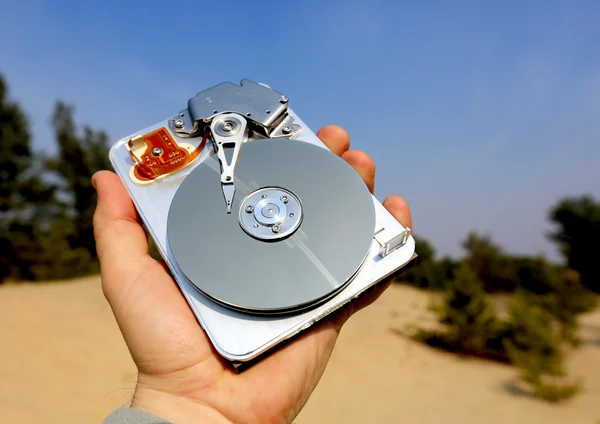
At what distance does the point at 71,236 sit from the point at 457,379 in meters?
6.67

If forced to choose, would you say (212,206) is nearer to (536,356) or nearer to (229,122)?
(229,122)

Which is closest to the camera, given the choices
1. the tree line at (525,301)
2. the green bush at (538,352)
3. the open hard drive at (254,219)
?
the open hard drive at (254,219)

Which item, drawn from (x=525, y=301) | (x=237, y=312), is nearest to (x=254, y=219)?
(x=237, y=312)

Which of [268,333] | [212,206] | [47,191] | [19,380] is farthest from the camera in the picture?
[47,191]

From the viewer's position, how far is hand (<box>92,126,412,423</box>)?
1.32 metres

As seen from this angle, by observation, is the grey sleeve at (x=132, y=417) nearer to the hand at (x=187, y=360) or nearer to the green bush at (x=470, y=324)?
the hand at (x=187, y=360)

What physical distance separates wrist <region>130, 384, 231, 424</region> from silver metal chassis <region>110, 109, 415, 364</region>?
0.59 feet

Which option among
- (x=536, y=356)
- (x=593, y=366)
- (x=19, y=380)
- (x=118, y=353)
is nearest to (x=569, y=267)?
(x=593, y=366)

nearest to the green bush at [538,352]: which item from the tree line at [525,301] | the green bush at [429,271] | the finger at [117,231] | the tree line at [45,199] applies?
the tree line at [525,301]

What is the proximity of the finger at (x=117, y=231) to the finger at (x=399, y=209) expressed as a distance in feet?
2.66

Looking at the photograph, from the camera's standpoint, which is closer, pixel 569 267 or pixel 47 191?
pixel 47 191

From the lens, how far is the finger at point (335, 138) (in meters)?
1.93

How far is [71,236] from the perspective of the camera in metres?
8.49

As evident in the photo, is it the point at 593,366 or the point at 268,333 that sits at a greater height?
the point at 268,333
